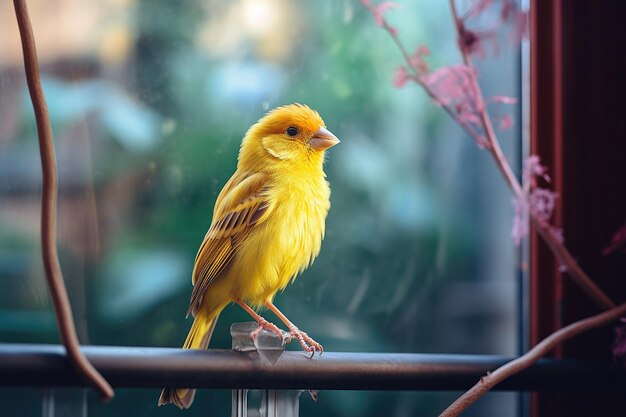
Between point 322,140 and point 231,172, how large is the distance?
0.61 feet

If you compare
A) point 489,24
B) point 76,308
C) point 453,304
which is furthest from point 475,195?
point 76,308

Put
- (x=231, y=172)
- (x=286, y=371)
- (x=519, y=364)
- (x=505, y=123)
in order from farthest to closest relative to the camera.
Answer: (x=505, y=123)
(x=231, y=172)
(x=519, y=364)
(x=286, y=371)

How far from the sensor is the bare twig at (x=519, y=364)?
1.20m

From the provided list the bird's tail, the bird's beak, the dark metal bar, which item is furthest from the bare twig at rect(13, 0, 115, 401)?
the bird's beak

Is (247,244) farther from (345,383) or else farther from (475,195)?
(475,195)

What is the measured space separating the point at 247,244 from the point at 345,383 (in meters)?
0.30

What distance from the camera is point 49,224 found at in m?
1.00

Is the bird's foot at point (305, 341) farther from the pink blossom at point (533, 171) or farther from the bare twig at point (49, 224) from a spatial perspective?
the pink blossom at point (533, 171)

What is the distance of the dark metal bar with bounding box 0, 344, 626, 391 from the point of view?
1.00 m

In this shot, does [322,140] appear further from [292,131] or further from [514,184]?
[514,184]

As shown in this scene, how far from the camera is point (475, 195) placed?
1.47 m

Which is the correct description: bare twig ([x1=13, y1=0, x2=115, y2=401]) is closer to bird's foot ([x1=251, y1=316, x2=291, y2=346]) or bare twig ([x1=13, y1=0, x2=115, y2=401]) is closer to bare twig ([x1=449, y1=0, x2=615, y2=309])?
bird's foot ([x1=251, y1=316, x2=291, y2=346])

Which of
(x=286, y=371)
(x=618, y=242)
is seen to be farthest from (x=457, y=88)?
(x=286, y=371)

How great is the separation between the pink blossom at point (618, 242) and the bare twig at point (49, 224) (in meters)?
0.98
